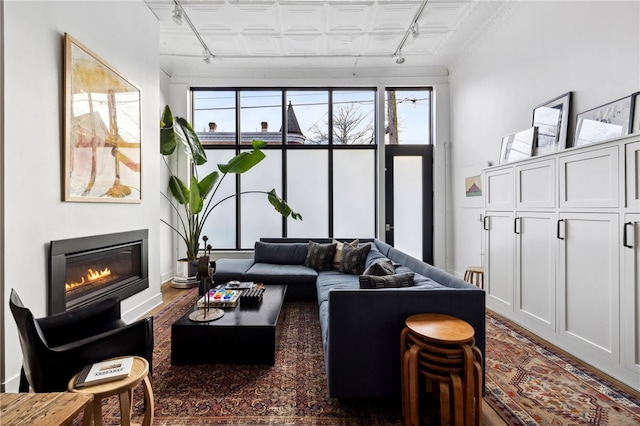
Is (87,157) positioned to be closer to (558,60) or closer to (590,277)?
(590,277)

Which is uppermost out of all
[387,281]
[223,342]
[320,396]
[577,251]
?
[577,251]

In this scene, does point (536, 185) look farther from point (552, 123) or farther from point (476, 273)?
point (476, 273)

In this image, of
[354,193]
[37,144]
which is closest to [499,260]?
[354,193]

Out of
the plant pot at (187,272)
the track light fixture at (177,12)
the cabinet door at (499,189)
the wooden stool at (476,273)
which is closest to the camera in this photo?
the cabinet door at (499,189)

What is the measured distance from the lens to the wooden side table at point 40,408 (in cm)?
96

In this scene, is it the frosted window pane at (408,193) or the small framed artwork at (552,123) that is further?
the frosted window pane at (408,193)

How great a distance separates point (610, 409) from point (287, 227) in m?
4.53

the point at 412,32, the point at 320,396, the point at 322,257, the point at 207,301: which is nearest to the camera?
the point at 320,396

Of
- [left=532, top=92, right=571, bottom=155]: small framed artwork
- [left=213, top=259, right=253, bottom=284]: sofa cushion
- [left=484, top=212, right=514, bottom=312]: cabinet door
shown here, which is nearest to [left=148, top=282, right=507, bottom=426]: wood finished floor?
[left=213, top=259, right=253, bottom=284]: sofa cushion

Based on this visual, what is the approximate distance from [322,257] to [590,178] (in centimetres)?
293

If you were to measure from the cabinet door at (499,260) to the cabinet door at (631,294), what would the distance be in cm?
108

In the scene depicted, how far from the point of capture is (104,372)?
4.61 feet

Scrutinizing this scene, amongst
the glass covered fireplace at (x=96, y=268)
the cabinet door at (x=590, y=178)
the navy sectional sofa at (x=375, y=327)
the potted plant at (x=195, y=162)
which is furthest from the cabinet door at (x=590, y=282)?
the glass covered fireplace at (x=96, y=268)

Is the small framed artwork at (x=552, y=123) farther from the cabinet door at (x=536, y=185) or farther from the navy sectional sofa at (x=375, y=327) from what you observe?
the navy sectional sofa at (x=375, y=327)
